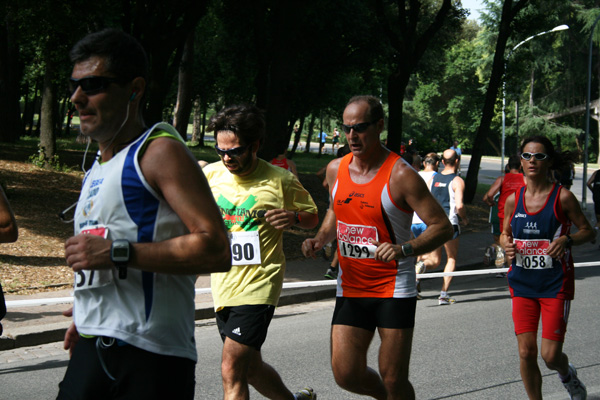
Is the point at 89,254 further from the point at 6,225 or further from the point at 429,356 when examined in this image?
the point at 429,356

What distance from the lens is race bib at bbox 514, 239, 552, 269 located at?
504cm

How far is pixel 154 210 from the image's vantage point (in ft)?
7.48

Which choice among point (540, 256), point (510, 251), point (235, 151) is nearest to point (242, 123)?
point (235, 151)

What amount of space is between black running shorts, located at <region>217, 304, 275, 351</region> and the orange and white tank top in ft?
1.51

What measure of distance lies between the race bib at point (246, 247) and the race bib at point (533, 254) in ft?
6.05

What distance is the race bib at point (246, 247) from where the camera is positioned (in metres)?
4.41

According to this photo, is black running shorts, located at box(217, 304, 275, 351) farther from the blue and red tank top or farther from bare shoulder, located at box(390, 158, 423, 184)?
the blue and red tank top

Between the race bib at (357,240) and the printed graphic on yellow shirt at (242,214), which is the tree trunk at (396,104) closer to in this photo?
the printed graphic on yellow shirt at (242,214)

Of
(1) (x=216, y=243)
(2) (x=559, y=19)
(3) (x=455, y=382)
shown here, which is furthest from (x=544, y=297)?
(2) (x=559, y=19)

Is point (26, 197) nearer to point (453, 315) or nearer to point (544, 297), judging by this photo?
point (453, 315)

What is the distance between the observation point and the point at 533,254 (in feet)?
16.7

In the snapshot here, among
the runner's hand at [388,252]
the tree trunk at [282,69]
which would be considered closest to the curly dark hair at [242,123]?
the runner's hand at [388,252]

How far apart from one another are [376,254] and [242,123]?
46.4 inches

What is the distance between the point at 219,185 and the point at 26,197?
36.4ft
